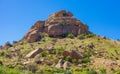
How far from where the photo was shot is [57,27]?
12256cm

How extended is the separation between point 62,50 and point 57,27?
23603 mm

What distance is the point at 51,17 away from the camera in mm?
130375

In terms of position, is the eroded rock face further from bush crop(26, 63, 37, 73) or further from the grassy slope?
bush crop(26, 63, 37, 73)

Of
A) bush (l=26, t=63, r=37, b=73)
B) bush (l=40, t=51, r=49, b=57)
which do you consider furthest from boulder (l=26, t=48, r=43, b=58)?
bush (l=26, t=63, r=37, b=73)

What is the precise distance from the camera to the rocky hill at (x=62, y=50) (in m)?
87.4

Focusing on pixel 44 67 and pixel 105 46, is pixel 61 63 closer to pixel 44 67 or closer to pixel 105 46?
pixel 44 67

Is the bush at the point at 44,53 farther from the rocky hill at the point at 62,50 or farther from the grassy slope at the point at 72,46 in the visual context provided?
the grassy slope at the point at 72,46

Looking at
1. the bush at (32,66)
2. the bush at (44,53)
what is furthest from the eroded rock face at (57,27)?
the bush at (32,66)

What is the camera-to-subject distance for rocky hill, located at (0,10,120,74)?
287 ft

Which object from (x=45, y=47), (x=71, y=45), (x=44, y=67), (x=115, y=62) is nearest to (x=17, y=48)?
(x=45, y=47)

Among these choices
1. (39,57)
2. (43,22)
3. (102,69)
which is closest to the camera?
(102,69)

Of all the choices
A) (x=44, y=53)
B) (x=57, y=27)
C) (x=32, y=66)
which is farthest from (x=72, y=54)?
(x=57, y=27)

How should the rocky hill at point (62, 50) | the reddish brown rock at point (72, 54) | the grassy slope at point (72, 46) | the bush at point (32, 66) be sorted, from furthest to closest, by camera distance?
the grassy slope at point (72, 46)
the reddish brown rock at point (72, 54)
the rocky hill at point (62, 50)
the bush at point (32, 66)

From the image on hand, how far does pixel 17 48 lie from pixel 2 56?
1026cm
